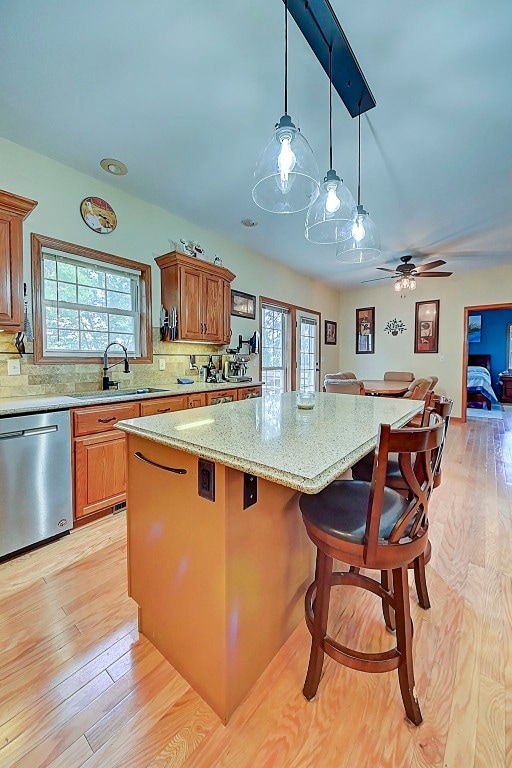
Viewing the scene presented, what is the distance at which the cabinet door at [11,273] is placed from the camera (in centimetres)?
200

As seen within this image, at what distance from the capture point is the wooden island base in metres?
1.04

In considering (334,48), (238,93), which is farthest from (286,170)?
(238,93)

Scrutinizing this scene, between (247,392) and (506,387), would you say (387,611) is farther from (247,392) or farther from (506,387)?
(506,387)

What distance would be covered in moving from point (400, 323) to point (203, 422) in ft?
20.4

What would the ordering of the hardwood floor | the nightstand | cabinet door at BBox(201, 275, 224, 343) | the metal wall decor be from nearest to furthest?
the hardwood floor
cabinet door at BBox(201, 275, 224, 343)
the metal wall decor
the nightstand

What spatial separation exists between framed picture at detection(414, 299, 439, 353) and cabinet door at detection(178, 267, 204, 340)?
4.74m

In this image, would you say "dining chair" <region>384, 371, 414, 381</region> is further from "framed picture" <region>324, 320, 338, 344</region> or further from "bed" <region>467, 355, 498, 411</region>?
"bed" <region>467, 355, 498, 411</region>

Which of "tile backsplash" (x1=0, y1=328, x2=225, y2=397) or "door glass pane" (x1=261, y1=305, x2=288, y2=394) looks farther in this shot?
"door glass pane" (x1=261, y1=305, x2=288, y2=394)

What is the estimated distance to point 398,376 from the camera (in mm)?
6289

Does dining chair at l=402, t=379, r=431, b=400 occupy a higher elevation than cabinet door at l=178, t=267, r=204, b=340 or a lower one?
lower

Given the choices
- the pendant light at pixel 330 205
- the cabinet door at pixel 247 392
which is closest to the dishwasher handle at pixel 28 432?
the cabinet door at pixel 247 392

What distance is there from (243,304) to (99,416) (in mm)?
2789

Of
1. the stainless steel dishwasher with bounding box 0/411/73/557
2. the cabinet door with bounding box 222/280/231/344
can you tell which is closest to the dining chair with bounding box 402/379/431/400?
the cabinet door with bounding box 222/280/231/344

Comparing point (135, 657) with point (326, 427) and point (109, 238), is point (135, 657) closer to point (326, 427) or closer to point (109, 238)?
point (326, 427)
